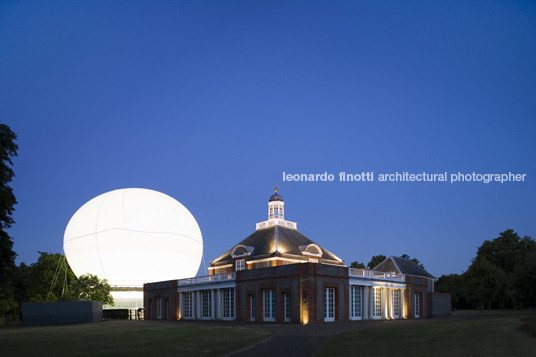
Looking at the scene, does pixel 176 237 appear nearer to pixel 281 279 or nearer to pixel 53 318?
pixel 53 318

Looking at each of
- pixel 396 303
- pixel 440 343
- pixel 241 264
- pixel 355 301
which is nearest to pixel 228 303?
Answer: pixel 241 264

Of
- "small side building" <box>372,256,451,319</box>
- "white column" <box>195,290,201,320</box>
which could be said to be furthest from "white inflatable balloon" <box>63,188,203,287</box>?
"small side building" <box>372,256,451,319</box>

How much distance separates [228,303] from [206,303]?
3.98 m

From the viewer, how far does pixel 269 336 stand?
26234mm

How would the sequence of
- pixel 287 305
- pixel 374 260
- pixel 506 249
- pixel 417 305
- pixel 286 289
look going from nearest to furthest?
pixel 286 289
pixel 287 305
pixel 417 305
pixel 506 249
pixel 374 260

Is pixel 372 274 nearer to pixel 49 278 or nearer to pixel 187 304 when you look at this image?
pixel 187 304

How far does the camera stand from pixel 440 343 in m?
18.8

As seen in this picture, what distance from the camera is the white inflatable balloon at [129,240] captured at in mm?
61062

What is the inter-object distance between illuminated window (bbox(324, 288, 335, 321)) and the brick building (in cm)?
8

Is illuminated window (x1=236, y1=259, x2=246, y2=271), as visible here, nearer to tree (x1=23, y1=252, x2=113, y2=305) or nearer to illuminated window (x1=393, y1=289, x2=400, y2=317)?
illuminated window (x1=393, y1=289, x2=400, y2=317)

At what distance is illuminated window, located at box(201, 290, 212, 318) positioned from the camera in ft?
162

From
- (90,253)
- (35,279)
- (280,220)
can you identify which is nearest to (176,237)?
(90,253)

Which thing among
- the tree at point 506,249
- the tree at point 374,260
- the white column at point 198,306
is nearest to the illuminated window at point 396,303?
the white column at point 198,306

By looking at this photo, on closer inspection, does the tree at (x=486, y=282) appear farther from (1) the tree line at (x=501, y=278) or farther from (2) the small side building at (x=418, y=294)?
(2) the small side building at (x=418, y=294)
